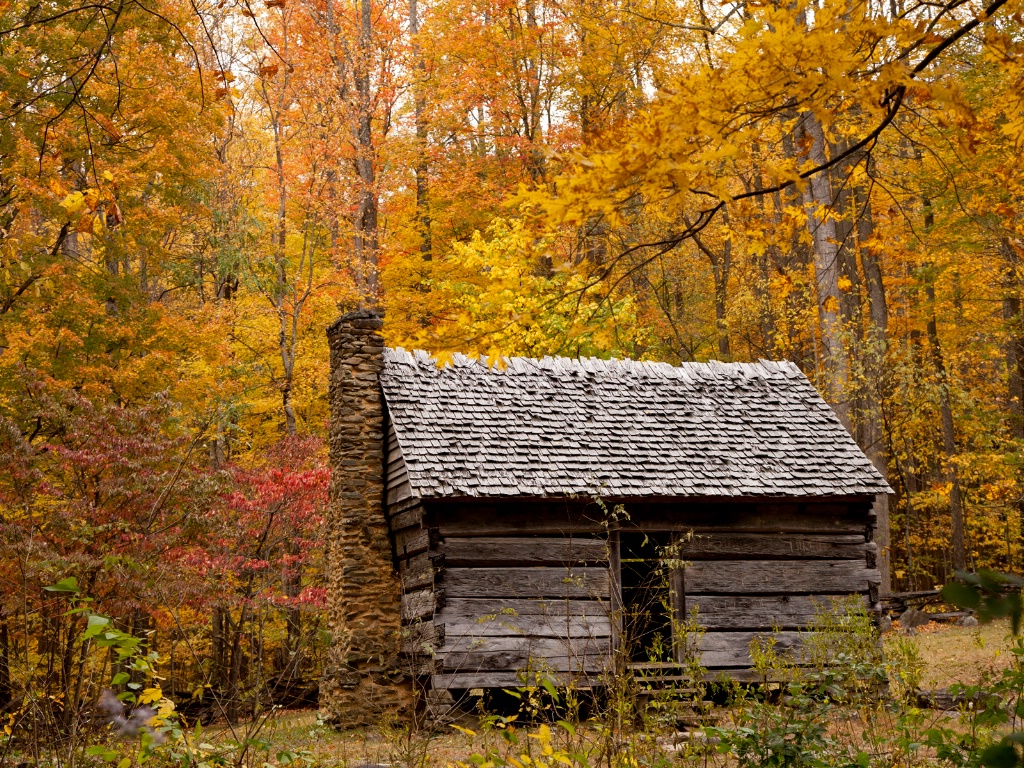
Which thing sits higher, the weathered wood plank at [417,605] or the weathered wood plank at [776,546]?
the weathered wood plank at [776,546]

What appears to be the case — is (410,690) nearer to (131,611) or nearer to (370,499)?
(370,499)

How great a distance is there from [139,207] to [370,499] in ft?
25.3

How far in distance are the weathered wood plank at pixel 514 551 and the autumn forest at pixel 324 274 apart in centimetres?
240

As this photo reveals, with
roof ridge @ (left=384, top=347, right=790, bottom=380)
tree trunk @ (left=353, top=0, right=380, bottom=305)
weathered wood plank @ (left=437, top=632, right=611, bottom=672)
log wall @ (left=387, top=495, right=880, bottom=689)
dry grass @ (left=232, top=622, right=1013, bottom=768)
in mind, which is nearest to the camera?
dry grass @ (left=232, top=622, right=1013, bottom=768)

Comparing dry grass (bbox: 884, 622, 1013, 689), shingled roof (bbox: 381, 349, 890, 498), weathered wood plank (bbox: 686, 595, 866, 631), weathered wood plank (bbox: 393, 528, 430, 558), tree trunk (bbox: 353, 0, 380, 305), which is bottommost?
dry grass (bbox: 884, 622, 1013, 689)

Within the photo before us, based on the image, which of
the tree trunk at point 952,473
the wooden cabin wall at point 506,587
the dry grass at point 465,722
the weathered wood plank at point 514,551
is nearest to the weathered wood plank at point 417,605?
the wooden cabin wall at point 506,587

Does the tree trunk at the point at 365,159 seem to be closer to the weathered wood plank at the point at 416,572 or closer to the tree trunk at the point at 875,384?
the weathered wood plank at the point at 416,572

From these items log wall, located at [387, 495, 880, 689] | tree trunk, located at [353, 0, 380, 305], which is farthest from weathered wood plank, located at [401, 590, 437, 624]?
tree trunk, located at [353, 0, 380, 305]

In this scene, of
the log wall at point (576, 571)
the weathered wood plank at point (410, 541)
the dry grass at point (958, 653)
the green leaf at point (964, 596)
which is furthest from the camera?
the dry grass at point (958, 653)

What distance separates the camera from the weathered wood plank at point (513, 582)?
11883mm

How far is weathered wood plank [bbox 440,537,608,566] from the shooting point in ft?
39.2

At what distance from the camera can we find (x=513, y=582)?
39.7 ft

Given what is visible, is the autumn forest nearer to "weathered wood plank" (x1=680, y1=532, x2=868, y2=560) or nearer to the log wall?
the log wall

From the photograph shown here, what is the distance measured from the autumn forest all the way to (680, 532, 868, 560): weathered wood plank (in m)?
3.02
